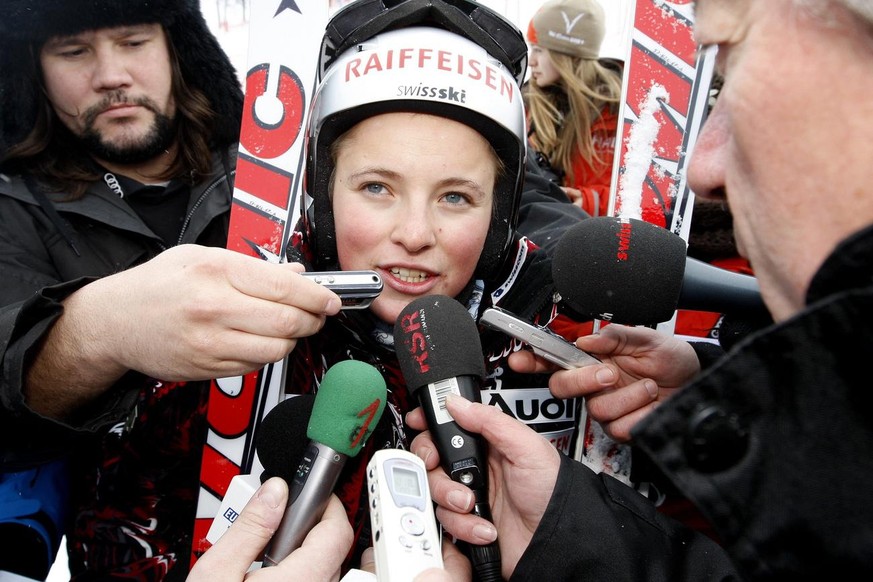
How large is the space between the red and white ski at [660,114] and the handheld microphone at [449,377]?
1208mm

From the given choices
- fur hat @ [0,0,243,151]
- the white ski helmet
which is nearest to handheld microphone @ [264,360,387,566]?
the white ski helmet

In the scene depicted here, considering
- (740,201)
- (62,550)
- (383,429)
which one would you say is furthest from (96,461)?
(740,201)

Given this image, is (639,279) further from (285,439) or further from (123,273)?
(123,273)

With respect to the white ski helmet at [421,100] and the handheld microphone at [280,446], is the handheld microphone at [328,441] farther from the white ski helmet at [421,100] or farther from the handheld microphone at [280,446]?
the white ski helmet at [421,100]

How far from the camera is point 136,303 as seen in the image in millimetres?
1157

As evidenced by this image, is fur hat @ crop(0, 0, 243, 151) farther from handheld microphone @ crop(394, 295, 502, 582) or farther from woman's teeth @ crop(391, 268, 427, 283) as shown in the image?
handheld microphone @ crop(394, 295, 502, 582)

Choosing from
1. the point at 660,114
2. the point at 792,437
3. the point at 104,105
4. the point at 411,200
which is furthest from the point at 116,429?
the point at 660,114

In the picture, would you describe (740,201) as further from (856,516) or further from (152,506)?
(152,506)

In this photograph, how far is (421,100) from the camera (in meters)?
1.57

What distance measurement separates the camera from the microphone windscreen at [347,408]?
1092mm

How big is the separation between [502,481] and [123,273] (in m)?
0.89

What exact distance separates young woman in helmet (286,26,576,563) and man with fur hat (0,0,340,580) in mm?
399

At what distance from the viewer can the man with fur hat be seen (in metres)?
1.14

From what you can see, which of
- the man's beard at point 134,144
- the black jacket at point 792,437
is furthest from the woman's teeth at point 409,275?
the man's beard at point 134,144
